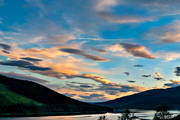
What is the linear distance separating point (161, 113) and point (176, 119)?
25.3m

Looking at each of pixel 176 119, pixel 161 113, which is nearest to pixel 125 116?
pixel 161 113

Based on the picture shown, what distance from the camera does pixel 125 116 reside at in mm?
97500

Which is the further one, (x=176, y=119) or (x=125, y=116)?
(x=176, y=119)

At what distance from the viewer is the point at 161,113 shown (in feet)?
417

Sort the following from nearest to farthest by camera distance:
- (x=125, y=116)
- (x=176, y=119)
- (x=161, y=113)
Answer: (x=125, y=116), (x=161, y=113), (x=176, y=119)

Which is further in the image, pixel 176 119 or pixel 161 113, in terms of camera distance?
pixel 176 119

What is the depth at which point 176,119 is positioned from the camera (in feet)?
477

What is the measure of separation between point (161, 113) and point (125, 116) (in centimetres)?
3890

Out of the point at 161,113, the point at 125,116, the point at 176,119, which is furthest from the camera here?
the point at 176,119

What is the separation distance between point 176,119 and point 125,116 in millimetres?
63949

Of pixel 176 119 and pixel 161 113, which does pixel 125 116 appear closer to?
pixel 161 113
